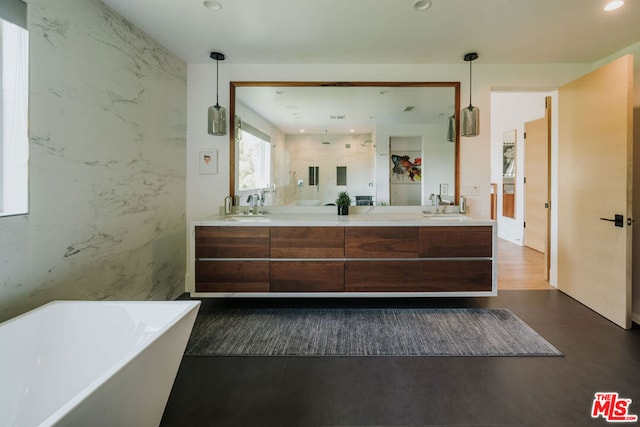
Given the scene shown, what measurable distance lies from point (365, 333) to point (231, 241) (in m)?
1.38

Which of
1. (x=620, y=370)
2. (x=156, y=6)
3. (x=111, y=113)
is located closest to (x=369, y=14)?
(x=156, y=6)

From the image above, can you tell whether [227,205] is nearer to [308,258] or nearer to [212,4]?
[308,258]

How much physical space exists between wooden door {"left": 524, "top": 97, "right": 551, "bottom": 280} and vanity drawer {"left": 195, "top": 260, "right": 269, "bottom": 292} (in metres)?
4.64

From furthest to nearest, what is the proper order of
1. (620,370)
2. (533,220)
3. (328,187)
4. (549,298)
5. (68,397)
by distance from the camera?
(533,220), (328,187), (549,298), (620,370), (68,397)

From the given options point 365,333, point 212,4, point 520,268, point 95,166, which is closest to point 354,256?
point 365,333

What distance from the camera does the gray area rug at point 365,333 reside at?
2305 millimetres

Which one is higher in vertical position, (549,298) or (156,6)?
(156,6)

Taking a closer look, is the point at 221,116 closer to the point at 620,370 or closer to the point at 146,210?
the point at 146,210

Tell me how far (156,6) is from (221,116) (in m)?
1.13

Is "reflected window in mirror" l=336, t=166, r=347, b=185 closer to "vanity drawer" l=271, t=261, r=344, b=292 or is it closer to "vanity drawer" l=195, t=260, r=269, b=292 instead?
"vanity drawer" l=271, t=261, r=344, b=292

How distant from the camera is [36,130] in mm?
1859

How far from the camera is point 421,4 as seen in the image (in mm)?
2322

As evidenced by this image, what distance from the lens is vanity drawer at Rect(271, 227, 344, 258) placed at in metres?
2.90

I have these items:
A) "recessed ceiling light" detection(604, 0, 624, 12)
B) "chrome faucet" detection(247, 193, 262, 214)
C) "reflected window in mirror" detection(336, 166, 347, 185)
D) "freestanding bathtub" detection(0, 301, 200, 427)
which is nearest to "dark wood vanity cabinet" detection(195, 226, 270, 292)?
"chrome faucet" detection(247, 193, 262, 214)
